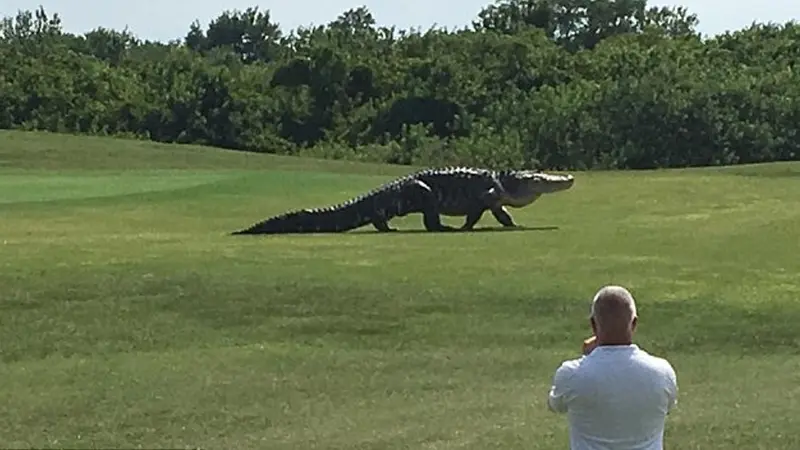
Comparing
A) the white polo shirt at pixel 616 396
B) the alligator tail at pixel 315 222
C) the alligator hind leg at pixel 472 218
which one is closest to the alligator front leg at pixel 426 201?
the alligator hind leg at pixel 472 218

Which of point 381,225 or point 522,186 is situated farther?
point 522,186

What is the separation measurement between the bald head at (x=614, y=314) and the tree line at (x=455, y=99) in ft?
129

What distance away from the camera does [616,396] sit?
19.8 ft

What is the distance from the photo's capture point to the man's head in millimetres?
5969

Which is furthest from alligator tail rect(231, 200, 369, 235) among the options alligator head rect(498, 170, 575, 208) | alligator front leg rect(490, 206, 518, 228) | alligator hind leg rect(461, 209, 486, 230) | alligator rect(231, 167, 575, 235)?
alligator head rect(498, 170, 575, 208)

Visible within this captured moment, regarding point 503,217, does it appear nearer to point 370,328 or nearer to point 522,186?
point 522,186

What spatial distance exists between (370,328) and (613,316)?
6.94 metres

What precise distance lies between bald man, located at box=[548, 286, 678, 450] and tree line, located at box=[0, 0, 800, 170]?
1546 inches

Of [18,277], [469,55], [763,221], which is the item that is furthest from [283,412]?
[469,55]

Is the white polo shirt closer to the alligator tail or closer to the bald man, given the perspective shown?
the bald man

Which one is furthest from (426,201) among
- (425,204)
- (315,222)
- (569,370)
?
(569,370)

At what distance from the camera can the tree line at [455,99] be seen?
150ft

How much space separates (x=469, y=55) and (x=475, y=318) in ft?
151

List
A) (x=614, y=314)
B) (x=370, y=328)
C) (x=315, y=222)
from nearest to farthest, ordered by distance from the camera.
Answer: (x=614, y=314) < (x=370, y=328) < (x=315, y=222)
